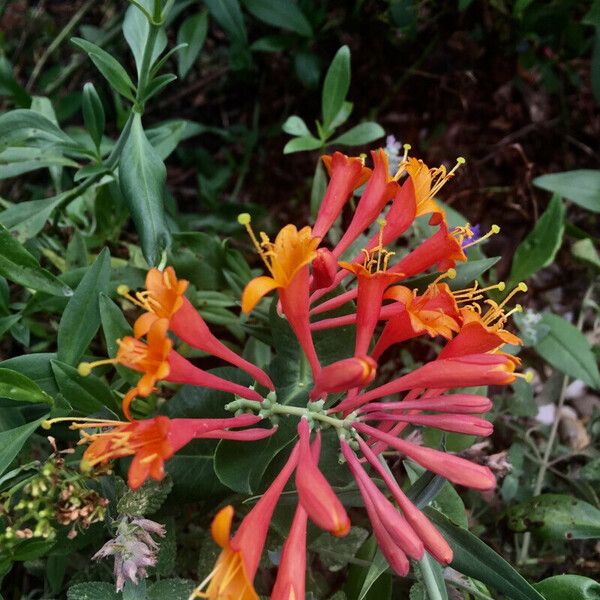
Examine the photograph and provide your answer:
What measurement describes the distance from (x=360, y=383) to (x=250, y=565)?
0.87 feet

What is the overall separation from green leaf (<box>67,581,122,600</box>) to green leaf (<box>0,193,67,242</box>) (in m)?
0.64

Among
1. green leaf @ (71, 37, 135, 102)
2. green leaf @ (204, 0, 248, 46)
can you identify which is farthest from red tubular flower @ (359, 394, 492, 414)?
green leaf @ (204, 0, 248, 46)

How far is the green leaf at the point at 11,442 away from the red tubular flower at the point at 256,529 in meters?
0.36

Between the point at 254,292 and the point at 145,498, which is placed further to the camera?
the point at 145,498

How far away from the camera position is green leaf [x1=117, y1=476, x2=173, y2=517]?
3.57ft

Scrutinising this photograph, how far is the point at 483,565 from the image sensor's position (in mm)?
1040

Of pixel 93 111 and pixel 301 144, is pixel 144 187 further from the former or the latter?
pixel 301 144

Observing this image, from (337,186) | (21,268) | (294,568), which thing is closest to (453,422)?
(294,568)

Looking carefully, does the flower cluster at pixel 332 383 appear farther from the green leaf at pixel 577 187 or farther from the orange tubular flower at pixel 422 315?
the green leaf at pixel 577 187

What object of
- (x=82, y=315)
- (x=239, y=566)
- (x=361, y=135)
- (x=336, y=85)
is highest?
(x=336, y=85)

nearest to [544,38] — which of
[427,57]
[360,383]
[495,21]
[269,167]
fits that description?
[495,21]

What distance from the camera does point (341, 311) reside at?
1214mm

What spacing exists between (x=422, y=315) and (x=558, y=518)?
1.97 ft

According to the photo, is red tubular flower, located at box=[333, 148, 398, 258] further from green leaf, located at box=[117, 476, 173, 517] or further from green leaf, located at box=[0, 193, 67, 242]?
green leaf, located at box=[0, 193, 67, 242]
